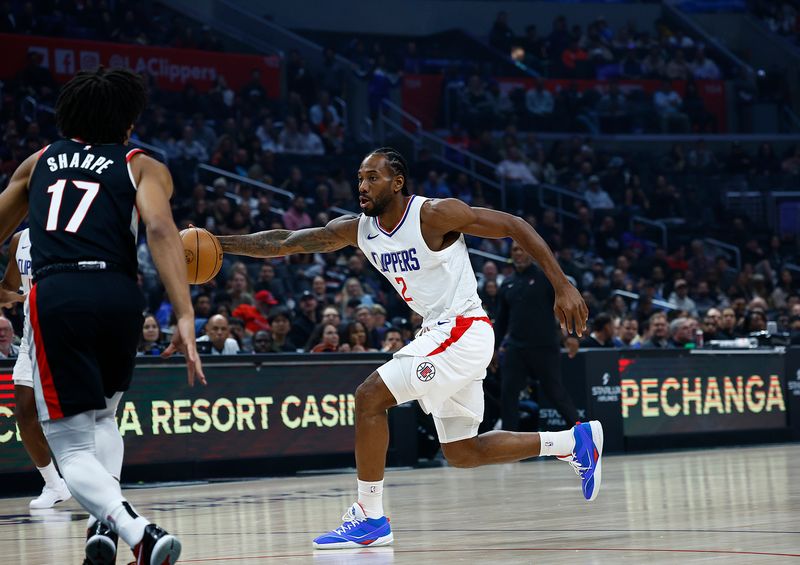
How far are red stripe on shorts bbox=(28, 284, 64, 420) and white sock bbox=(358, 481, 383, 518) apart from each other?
2605mm

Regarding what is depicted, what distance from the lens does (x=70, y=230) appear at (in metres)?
5.17

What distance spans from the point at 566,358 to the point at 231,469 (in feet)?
15.1

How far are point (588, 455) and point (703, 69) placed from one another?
25835mm

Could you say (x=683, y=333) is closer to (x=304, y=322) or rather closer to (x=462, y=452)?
(x=304, y=322)

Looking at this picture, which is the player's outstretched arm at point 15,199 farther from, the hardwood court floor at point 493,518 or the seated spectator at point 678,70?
the seated spectator at point 678,70

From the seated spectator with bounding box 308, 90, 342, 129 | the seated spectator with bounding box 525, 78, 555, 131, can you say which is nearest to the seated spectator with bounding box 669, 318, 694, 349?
the seated spectator with bounding box 308, 90, 342, 129

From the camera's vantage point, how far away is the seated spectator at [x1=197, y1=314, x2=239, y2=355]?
1380 cm

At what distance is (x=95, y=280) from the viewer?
512 cm

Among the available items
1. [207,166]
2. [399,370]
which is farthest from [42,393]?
[207,166]

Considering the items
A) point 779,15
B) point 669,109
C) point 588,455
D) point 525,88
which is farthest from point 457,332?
point 779,15

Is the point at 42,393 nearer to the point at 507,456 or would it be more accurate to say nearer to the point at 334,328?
the point at 507,456

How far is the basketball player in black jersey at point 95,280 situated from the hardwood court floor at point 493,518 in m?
1.57

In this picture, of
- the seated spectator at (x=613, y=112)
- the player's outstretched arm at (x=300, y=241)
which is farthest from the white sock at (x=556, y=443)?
the seated spectator at (x=613, y=112)

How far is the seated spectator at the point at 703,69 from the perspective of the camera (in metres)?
32.5
